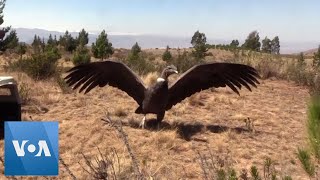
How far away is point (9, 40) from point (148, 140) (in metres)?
26.4

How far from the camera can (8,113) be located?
685 cm

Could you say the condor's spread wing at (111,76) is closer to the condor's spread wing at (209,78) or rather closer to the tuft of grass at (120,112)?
the condor's spread wing at (209,78)

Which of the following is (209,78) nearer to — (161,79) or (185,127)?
(161,79)

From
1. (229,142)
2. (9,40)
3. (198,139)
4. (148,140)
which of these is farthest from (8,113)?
(9,40)

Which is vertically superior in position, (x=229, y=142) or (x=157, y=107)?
(x=157, y=107)

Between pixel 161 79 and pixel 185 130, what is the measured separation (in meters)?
1.17

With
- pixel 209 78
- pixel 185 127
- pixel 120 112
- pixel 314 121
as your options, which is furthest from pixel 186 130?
pixel 314 121

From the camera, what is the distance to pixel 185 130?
7.84m

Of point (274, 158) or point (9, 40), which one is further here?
point (9, 40)

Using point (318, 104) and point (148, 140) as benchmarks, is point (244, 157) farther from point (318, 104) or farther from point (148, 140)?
point (318, 104)

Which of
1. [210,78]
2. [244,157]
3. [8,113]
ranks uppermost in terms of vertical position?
[210,78]

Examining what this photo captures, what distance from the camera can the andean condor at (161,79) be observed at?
7527 mm

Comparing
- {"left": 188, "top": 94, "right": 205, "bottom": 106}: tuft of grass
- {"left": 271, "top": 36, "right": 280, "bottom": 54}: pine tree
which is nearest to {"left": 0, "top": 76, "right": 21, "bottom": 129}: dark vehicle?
{"left": 188, "top": 94, "right": 205, "bottom": 106}: tuft of grass

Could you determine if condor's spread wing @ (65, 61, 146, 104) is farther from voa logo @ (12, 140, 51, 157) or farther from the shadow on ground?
voa logo @ (12, 140, 51, 157)
